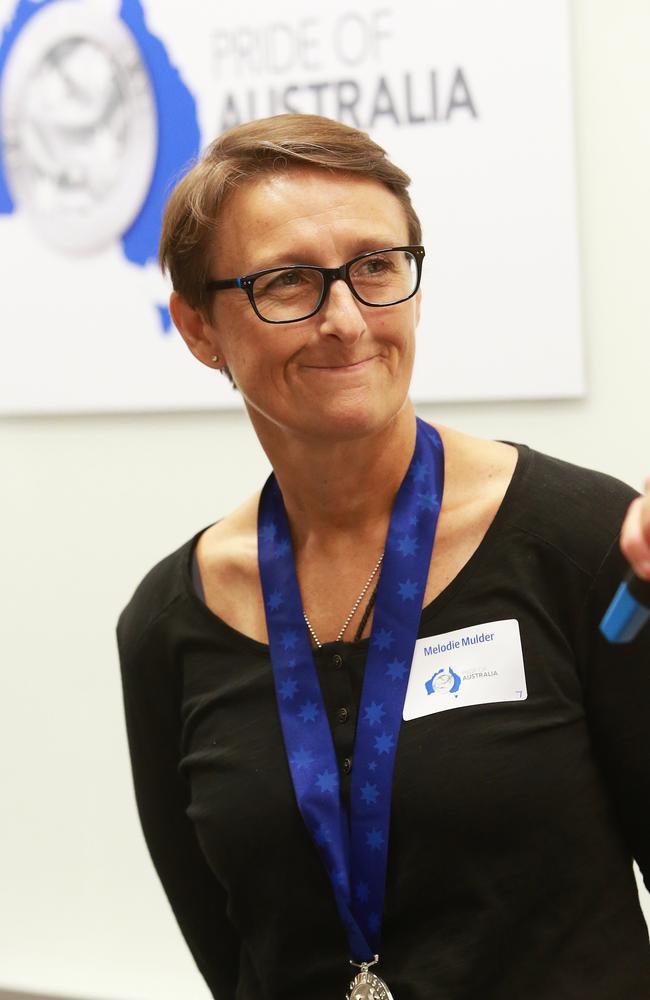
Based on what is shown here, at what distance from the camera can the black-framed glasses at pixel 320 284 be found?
1.50m

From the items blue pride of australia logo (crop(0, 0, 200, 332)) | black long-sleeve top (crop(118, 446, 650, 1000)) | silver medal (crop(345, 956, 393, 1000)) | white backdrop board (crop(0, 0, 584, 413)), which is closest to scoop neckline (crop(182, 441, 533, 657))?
black long-sleeve top (crop(118, 446, 650, 1000))

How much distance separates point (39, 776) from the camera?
352cm

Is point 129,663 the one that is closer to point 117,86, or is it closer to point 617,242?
point 617,242

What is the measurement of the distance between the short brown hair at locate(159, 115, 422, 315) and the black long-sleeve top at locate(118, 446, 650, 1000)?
16.1 inches

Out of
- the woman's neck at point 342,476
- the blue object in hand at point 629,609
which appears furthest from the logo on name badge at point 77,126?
the blue object in hand at point 629,609

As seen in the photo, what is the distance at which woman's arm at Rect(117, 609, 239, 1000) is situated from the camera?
1864 millimetres

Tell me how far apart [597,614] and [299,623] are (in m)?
0.38

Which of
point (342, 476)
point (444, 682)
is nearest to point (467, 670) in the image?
point (444, 682)

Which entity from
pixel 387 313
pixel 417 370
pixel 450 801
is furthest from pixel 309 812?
pixel 417 370

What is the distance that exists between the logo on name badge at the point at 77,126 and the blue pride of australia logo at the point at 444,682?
1887 mm

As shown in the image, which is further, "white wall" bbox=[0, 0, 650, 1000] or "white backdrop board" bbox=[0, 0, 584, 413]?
"white wall" bbox=[0, 0, 650, 1000]

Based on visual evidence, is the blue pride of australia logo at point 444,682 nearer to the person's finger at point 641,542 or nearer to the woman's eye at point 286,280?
Answer: the woman's eye at point 286,280

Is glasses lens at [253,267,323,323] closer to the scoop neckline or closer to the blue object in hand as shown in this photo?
the scoop neckline

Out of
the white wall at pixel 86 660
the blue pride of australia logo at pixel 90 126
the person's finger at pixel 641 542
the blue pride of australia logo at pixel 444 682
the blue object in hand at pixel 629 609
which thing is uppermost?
the blue pride of australia logo at pixel 90 126
